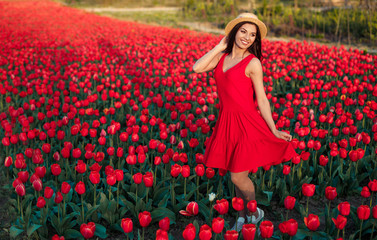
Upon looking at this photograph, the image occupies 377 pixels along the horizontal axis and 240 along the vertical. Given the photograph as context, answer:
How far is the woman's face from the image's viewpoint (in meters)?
2.93

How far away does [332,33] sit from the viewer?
15.0 meters

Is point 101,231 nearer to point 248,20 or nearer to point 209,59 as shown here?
point 209,59

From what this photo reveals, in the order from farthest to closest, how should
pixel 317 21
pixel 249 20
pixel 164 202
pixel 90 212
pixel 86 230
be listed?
1. pixel 317 21
2. pixel 164 202
3. pixel 90 212
4. pixel 249 20
5. pixel 86 230

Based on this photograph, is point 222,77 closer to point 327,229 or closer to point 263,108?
point 263,108

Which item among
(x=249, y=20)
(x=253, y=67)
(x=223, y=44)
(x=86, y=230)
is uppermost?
(x=249, y=20)

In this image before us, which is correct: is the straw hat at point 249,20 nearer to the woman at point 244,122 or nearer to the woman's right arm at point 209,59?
the woman at point 244,122

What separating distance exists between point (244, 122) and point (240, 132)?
0.08 metres

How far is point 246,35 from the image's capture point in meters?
2.93

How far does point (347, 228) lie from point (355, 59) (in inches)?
209

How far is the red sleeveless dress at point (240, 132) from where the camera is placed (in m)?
2.92

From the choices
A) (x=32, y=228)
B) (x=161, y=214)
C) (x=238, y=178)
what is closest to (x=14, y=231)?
(x=32, y=228)


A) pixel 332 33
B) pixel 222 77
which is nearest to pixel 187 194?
pixel 222 77

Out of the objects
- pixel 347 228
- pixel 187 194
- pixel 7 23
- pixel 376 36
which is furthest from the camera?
pixel 7 23

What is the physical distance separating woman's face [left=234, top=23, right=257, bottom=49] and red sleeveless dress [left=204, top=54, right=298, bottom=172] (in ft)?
0.35
